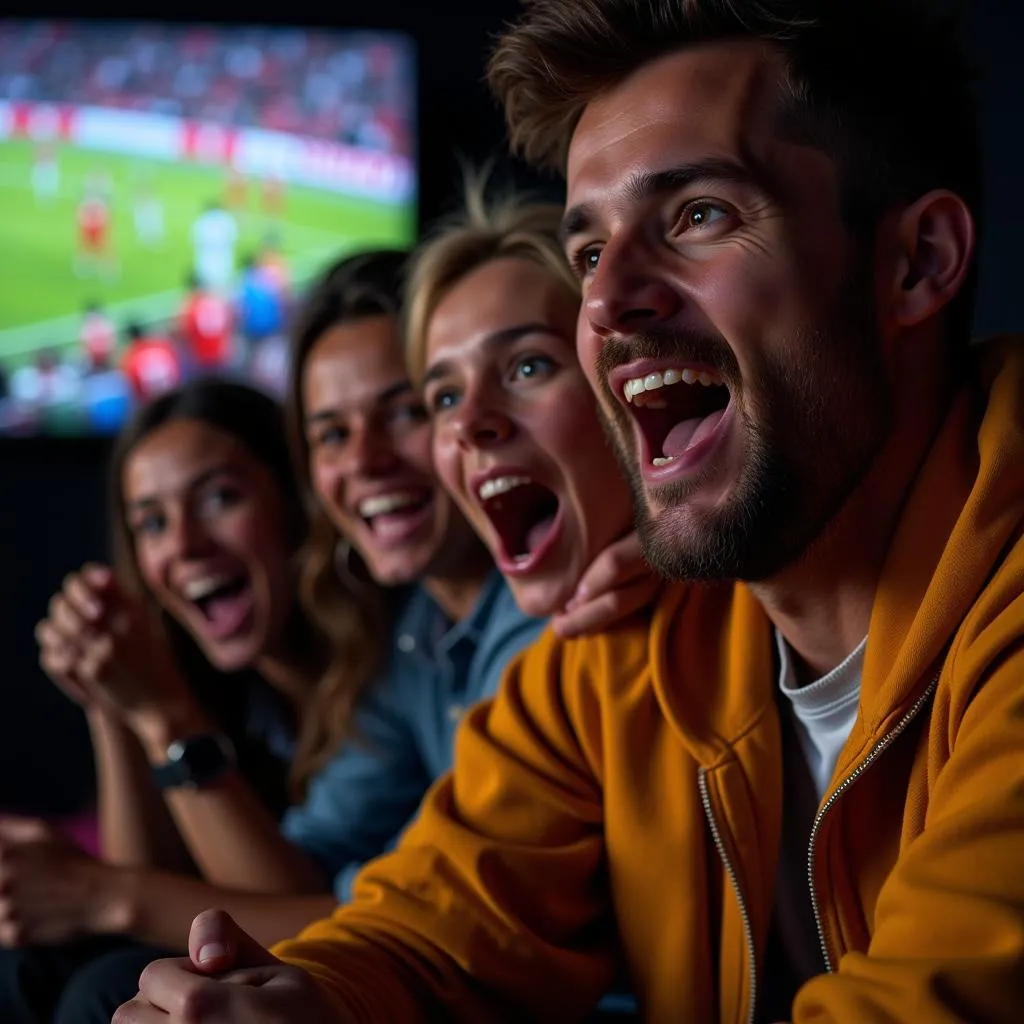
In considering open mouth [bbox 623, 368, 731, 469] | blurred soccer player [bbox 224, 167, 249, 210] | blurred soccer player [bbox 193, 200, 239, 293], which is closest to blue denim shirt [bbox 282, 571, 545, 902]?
open mouth [bbox 623, 368, 731, 469]

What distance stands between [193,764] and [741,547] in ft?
3.62

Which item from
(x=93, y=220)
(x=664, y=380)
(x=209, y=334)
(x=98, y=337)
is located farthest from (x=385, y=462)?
(x=93, y=220)

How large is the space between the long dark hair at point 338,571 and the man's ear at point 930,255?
98 cm

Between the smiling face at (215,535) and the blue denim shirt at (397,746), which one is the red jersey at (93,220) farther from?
the blue denim shirt at (397,746)

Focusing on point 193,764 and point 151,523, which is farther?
point 151,523

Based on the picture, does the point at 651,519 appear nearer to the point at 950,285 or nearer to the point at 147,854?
the point at 950,285

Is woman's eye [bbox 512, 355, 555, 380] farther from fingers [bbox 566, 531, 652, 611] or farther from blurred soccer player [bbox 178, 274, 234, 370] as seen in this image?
blurred soccer player [bbox 178, 274, 234, 370]

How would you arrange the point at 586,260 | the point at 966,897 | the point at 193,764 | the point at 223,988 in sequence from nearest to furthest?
the point at 966,897
the point at 223,988
the point at 586,260
the point at 193,764

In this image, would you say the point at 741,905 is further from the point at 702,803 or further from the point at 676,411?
the point at 676,411

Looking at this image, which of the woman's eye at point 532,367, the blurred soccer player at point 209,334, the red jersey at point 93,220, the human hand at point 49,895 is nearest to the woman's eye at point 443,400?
the woman's eye at point 532,367

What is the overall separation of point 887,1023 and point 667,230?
25.7 inches

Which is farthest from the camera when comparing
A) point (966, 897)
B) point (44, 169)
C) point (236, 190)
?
point (236, 190)

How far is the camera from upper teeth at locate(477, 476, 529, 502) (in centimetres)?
152

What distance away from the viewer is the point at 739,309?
104 cm
